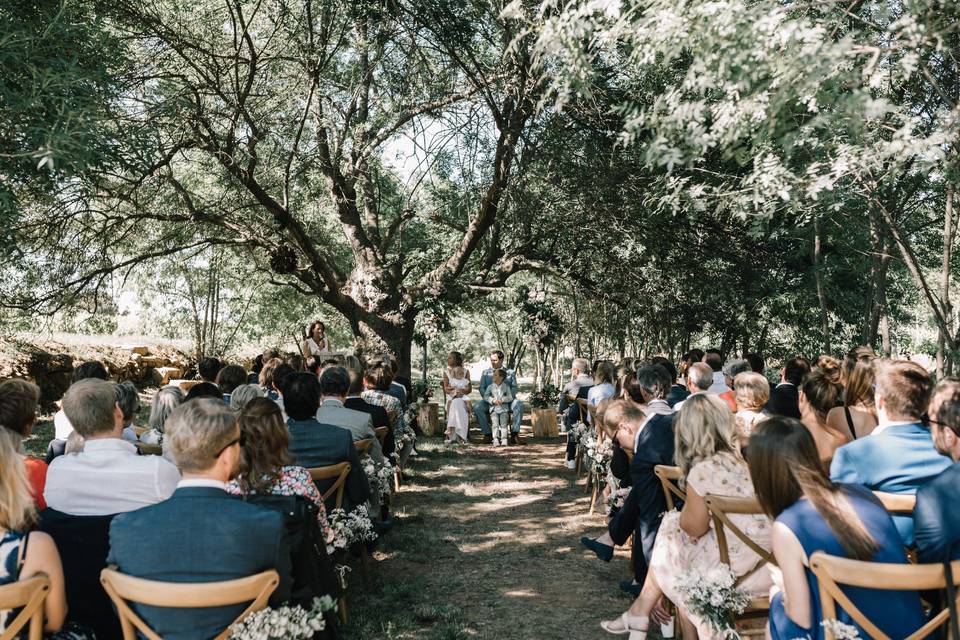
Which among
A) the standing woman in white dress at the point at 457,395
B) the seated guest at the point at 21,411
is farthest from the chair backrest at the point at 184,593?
the standing woman in white dress at the point at 457,395

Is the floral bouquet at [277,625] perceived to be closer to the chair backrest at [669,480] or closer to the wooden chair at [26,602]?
the wooden chair at [26,602]

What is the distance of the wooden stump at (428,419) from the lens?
1363 centimetres

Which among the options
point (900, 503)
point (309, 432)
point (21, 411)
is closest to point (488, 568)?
point (309, 432)

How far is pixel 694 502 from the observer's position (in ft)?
10.9

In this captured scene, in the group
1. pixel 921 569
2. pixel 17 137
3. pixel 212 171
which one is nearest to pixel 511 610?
pixel 921 569

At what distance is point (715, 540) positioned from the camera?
3.49 m

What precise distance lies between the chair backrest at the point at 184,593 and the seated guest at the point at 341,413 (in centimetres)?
309

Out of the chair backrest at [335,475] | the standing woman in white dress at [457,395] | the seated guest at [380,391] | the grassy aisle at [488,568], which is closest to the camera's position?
the chair backrest at [335,475]

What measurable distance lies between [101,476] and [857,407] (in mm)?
4637

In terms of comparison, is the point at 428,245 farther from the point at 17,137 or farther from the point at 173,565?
the point at 173,565

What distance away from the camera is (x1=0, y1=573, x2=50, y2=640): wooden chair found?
6.84 ft

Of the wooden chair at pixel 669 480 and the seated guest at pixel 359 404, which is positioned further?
the seated guest at pixel 359 404

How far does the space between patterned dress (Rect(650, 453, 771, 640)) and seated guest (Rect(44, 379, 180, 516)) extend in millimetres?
2357

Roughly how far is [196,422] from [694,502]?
7.39 ft
